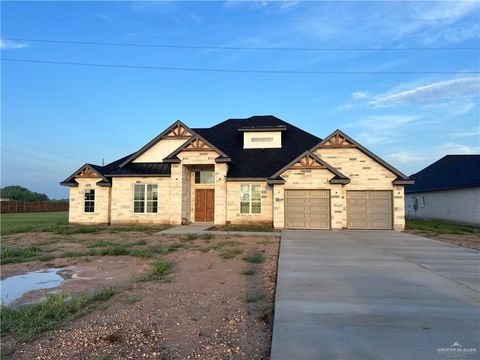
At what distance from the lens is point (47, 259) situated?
35.6 feet

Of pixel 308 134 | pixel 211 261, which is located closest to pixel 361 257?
pixel 211 261

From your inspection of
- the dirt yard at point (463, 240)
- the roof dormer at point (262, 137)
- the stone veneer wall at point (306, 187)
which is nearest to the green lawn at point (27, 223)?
the stone veneer wall at point (306, 187)

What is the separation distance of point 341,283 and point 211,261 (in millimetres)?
4595

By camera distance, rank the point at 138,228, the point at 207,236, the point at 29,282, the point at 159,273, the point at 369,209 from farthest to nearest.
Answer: the point at 138,228 < the point at 369,209 < the point at 207,236 < the point at 159,273 < the point at 29,282

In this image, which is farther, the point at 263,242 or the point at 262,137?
the point at 262,137

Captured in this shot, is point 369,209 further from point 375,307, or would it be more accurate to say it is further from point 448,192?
point 375,307

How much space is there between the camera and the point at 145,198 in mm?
22703

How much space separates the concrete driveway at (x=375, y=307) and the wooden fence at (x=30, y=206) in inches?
2140

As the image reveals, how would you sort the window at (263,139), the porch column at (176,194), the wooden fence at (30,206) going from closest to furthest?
the porch column at (176,194), the window at (263,139), the wooden fence at (30,206)

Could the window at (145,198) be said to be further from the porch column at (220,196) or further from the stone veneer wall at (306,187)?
the stone veneer wall at (306,187)

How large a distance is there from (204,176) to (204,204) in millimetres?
1988

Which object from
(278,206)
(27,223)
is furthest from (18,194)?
(278,206)

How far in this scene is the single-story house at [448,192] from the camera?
2477 centimetres

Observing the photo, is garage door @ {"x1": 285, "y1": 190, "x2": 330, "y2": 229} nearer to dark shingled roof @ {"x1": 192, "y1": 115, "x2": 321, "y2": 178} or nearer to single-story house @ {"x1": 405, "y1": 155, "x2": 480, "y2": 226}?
dark shingled roof @ {"x1": 192, "y1": 115, "x2": 321, "y2": 178}
